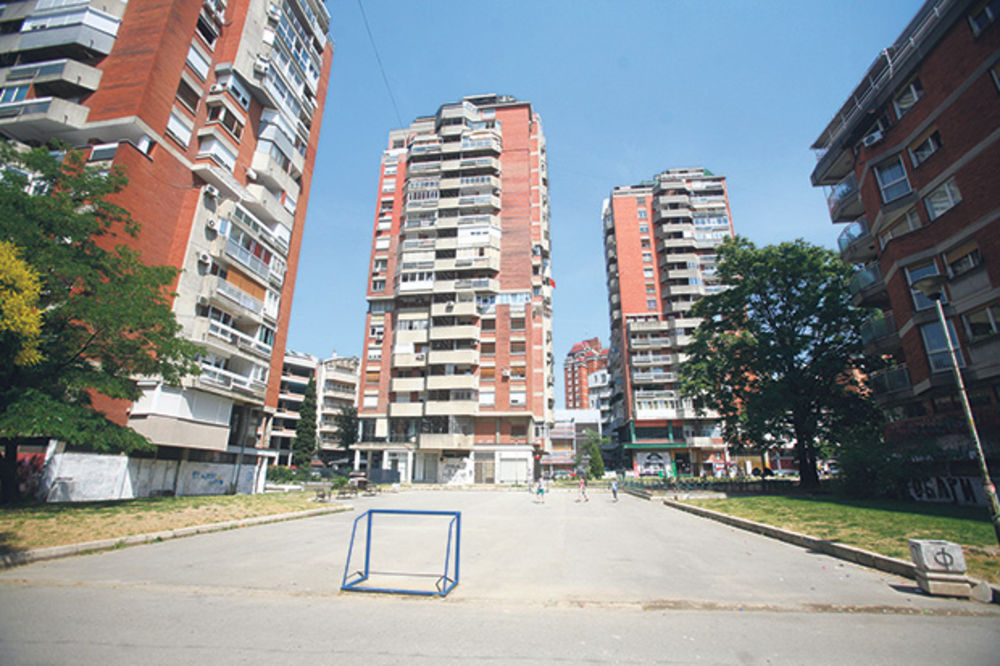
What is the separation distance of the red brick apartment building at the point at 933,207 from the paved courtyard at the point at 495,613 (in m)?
13.9

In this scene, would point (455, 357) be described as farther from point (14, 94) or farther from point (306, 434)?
point (14, 94)

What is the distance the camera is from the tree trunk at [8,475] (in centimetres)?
1427

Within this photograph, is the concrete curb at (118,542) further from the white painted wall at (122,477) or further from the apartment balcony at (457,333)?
the apartment balcony at (457,333)

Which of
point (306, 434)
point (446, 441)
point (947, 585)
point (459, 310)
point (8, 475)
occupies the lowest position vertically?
point (947, 585)

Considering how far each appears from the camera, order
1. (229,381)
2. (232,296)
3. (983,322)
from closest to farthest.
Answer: (983,322)
(229,381)
(232,296)

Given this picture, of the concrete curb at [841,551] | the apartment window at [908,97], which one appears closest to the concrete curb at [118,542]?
the concrete curb at [841,551]

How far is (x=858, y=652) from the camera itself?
4.46 metres

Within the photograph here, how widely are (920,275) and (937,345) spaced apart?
3.12 metres

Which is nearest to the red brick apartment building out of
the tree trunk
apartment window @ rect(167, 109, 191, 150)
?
the tree trunk

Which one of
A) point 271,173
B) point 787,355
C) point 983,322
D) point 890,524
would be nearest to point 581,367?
→ point 787,355

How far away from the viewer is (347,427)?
65.0 metres

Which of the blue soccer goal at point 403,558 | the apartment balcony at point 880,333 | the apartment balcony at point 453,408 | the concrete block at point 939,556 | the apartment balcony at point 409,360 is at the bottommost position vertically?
the blue soccer goal at point 403,558

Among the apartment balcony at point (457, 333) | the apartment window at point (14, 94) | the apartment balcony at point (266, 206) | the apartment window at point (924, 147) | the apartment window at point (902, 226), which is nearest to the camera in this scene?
the apartment window at point (924, 147)

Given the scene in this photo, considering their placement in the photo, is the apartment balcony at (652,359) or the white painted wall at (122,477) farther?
the apartment balcony at (652,359)
